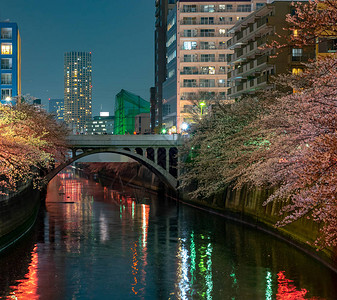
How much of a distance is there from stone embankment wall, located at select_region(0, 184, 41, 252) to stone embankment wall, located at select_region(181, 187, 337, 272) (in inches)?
665

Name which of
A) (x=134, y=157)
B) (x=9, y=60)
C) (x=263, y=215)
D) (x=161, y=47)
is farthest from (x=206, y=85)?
(x=263, y=215)

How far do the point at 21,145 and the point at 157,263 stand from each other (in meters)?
11.9

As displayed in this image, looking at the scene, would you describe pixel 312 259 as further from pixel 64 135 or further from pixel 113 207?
pixel 64 135

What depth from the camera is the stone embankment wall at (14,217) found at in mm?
31734

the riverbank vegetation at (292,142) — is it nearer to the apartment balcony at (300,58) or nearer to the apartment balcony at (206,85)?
the apartment balcony at (300,58)

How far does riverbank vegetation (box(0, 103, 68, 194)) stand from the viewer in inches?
1199

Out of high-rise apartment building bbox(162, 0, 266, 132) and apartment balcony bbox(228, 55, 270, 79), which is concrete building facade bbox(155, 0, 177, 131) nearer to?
high-rise apartment building bbox(162, 0, 266, 132)

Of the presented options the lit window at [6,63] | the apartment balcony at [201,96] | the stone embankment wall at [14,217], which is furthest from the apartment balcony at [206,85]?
the stone embankment wall at [14,217]

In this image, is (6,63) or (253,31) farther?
(6,63)

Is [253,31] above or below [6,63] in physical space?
below

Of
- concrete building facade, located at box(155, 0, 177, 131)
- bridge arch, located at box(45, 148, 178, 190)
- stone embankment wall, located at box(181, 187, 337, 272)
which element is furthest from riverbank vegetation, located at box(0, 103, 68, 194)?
concrete building facade, located at box(155, 0, 177, 131)

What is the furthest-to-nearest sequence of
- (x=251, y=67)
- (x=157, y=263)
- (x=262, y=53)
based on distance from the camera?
(x=251, y=67)
(x=262, y=53)
(x=157, y=263)

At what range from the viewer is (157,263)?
95.2 ft

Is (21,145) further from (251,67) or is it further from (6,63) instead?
(6,63)
